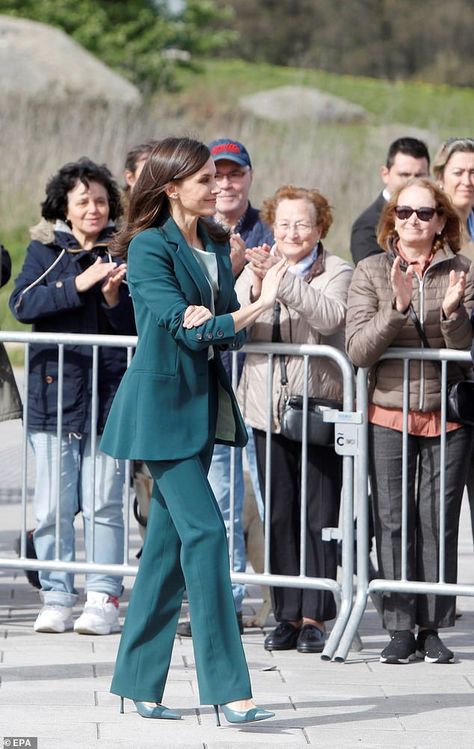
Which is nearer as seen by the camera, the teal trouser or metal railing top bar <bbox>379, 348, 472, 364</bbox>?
the teal trouser

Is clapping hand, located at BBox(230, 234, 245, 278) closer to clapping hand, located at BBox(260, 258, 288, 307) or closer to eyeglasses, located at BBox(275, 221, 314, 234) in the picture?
eyeglasses, located at BBox(275, 221, 314, 234)

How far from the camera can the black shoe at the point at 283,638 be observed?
630cm

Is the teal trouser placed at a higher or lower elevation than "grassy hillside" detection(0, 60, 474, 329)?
lower

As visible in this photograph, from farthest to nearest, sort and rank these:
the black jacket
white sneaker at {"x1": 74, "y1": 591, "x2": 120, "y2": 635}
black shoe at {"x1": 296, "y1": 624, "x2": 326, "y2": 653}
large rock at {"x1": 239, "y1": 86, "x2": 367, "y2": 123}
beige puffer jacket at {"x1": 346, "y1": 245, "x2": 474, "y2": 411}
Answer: large rock at {"x1": 239, "y1": 86, "x2": 367, "y2": 123}
the black jacket
white sneaker at {"x1": 74, "y1": 591, "x2": 120, "y2": 635}
black shoe at {"x1": 296, "y1": 624, "x2": 326, "y2": 653}
beige puffer jacket at {"x1": 346, "y1": 245, "x2": 474, "y2": 411}

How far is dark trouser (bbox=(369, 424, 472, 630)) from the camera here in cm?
615

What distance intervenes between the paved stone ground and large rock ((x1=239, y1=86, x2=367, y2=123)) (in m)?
28.3

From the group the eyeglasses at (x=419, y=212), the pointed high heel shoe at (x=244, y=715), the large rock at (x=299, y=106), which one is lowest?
the pointed high heel shoe at (x=244, y=715)

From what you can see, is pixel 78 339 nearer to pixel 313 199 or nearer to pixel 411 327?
pixel 313 199

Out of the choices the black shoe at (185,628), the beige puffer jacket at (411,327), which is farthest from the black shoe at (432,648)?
the beige puffer jacket at (411,327)

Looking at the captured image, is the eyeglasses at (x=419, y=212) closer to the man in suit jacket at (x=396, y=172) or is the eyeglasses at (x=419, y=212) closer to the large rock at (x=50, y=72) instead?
the man in suit jacket at (x=396, y=172)

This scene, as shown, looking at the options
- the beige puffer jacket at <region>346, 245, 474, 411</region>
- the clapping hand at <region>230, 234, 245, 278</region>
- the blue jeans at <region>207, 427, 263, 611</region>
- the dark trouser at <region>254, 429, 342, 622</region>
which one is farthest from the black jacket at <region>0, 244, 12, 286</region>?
the beige puffer jacket at <region>346, 245, 474, 411</region>

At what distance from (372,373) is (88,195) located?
1583 mm

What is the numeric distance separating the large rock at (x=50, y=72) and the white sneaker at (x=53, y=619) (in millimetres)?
18406

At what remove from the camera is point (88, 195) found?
6.73 metres
